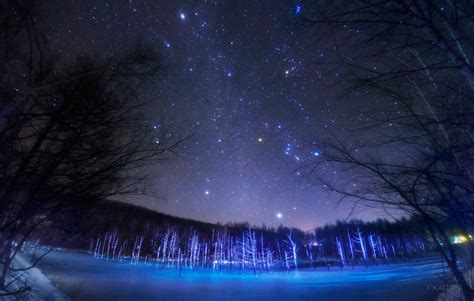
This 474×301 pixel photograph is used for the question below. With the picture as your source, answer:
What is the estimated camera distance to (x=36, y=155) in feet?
8.90

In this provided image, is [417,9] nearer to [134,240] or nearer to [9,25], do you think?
[9,25]

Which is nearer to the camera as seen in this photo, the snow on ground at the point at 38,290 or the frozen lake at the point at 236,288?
the snow on ground at the point at 38,290

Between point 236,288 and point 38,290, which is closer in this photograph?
point 38,290

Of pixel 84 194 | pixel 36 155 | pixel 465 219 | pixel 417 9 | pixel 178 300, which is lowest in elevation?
pixel 178 300

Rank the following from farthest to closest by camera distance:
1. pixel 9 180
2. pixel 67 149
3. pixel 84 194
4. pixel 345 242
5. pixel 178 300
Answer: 1. pixel 345 242
2. pixel 178 300
3. pixel 84 194
4. pixel 67 149
5. pixel 9 180

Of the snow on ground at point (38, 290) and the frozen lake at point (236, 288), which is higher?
the snow on ground at point (38, 290)

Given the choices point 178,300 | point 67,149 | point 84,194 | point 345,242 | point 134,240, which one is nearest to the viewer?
point 67,149

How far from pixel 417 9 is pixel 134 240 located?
95493mm

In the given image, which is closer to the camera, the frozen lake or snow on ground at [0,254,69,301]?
snow on ground at [0,254,69,301]

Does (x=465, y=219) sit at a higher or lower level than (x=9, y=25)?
lower

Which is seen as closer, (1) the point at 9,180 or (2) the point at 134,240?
(1) the point at 9,180

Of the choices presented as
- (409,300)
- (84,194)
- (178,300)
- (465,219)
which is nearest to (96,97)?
(84,194)

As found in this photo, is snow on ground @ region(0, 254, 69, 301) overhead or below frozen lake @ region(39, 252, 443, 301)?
overhead

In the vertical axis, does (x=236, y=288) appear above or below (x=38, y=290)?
below
